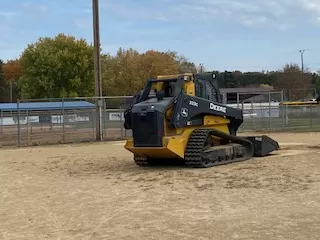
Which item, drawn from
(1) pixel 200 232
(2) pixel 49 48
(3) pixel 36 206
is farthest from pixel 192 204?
(2) pixel 49 48

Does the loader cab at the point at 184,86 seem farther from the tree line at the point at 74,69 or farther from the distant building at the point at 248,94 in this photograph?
the tree line at the point at 74,69

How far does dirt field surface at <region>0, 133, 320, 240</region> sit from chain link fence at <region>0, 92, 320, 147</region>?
12722 mm

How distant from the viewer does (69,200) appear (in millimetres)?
10258

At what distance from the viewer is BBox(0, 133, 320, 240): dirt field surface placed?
293 inches

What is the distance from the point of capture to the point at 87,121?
29.5 metres

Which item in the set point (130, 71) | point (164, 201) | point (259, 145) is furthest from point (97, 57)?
point (130, 71)

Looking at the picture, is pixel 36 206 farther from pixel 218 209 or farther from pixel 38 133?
pixel 38 133

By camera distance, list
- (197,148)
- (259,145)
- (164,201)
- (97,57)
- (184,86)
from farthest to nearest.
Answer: (97,57), (259,145), (184,86), (197,148), (164,201)

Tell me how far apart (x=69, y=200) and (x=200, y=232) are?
12.4 ft

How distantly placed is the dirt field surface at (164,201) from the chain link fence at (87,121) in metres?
12.7

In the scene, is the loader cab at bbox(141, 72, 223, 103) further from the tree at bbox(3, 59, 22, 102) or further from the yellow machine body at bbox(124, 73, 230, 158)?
the tree at bbox(3, 59, 22, 102)

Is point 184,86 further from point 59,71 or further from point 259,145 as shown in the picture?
point 59,71

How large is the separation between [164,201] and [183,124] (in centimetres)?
464

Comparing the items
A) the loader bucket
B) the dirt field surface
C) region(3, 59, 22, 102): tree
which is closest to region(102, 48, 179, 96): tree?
region(3, 59, 22, 102): tree
